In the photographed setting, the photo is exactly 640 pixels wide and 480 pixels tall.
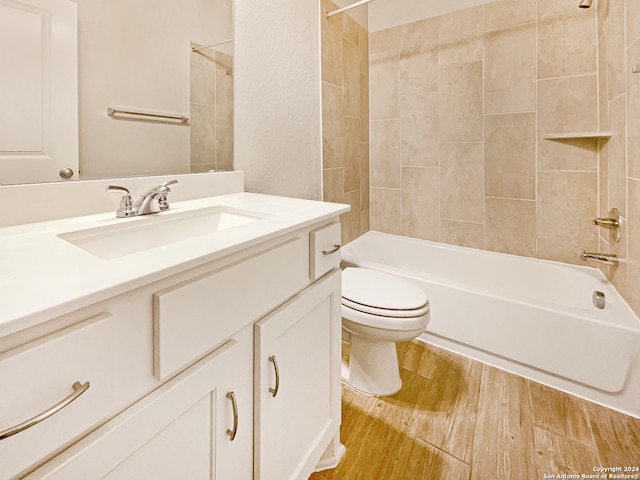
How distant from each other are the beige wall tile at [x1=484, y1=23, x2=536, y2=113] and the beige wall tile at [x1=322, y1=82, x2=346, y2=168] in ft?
2.97

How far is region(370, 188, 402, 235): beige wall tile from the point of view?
8.64ft

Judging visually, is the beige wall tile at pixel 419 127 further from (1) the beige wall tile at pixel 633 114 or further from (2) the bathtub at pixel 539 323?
(1) the beige wall tile at pixel 633 114

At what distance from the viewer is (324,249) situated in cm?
101

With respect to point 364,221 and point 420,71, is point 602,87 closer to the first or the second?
point 420,71

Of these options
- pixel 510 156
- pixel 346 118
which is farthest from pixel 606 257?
pixel 346 118

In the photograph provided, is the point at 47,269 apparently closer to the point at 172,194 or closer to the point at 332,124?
the point at 172,194

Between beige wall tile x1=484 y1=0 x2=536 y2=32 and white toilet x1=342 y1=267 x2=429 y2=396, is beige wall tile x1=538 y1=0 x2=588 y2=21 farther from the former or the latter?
white toilet x1=342 y1=267 x2=429 y2=396

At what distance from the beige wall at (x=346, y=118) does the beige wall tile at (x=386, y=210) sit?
6cm

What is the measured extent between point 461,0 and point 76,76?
2237 mm

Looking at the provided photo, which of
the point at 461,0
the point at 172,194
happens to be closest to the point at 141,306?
the point at 172,194

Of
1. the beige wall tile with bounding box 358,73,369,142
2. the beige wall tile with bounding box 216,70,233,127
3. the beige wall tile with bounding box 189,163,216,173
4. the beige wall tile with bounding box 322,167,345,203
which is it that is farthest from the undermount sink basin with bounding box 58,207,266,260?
the beige wall tile with bounding box 358,73,369,142

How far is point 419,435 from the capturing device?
131 centimetres

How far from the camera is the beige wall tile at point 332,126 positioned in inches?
83.8

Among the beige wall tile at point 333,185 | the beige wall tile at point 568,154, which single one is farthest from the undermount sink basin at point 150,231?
the beige wall tile at point 568,154
